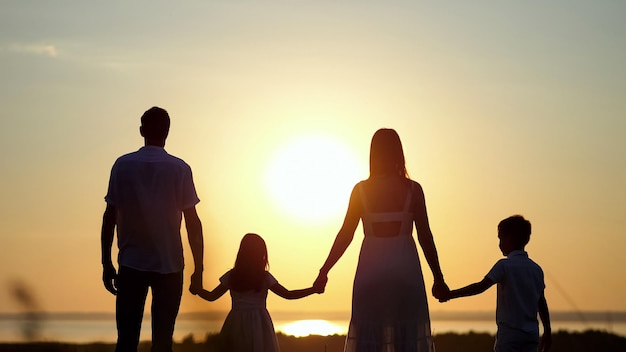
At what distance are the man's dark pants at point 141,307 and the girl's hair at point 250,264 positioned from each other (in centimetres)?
228

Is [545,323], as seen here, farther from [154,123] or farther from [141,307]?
[154,123]

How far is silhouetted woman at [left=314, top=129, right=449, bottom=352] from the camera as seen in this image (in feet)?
31.5

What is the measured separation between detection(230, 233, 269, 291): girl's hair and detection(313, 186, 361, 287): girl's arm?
0.93 meters

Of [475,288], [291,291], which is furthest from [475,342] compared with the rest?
[475,288]

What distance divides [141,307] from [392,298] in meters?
2.27

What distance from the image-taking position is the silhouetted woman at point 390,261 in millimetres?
9609

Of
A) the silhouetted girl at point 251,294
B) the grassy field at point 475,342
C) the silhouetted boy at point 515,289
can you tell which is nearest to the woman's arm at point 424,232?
the silhouetted boy at point 515,289

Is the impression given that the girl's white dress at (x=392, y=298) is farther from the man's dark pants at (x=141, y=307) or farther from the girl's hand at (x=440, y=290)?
the man's dark pants at (x=141, y=307)

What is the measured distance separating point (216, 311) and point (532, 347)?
210 inches

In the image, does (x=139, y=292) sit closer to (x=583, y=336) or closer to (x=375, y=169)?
(x=375, y=169)

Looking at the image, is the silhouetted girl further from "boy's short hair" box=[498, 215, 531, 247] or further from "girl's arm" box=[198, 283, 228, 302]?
"boy's short hair" box=[498, 215, 531, 247]

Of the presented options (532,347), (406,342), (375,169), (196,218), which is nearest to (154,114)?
(196,218)

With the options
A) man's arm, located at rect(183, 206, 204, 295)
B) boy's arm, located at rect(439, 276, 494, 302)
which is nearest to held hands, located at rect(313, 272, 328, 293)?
Answer: boy's arm, located at rect(439, 276, 494, 302)

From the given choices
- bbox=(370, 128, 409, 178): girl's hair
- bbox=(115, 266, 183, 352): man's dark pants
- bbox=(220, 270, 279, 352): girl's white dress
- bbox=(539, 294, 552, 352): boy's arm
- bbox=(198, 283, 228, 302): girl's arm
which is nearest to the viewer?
bbox=(115, 266, 183, 352): man's dark pants
